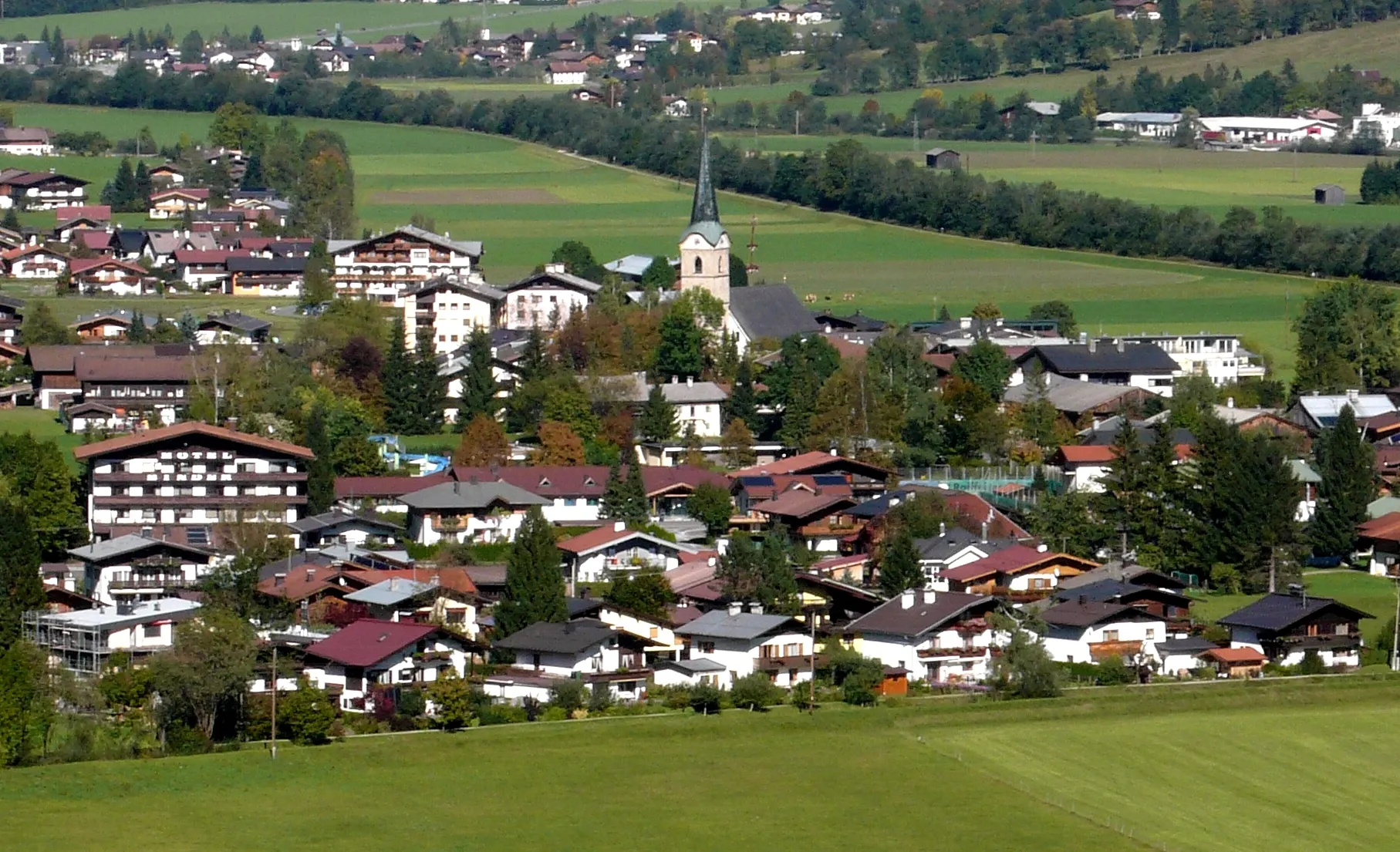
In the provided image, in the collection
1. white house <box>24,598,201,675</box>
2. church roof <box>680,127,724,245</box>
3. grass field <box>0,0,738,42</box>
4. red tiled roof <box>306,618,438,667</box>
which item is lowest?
grass field <box>0,0,738,42</box>

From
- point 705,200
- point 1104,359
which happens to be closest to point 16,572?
point 1104,359

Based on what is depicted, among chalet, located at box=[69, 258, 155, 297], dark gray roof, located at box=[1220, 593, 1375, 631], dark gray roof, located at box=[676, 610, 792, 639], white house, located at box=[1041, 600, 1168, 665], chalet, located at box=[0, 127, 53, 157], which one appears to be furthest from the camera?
chalet, located at box=[0, 127, 53, 157]

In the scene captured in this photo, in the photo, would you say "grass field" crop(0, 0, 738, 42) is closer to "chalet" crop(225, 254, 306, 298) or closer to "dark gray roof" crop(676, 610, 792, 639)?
"chalet" crop(225, 254, 306, 298)

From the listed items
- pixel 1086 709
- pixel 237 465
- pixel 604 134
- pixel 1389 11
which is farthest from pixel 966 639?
pixel 1389 11

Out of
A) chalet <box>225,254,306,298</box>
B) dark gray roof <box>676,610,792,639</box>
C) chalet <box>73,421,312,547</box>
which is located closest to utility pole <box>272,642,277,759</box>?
dark gray roof <box>676,610,792,639</box>

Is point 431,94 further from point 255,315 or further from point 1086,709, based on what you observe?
point 1086,709

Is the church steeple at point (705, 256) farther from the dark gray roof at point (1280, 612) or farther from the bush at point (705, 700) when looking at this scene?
the bush at point (705, 700)

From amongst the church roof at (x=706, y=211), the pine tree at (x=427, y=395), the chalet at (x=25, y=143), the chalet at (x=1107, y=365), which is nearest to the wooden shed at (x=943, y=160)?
the church roof at (x=706, y=211)
